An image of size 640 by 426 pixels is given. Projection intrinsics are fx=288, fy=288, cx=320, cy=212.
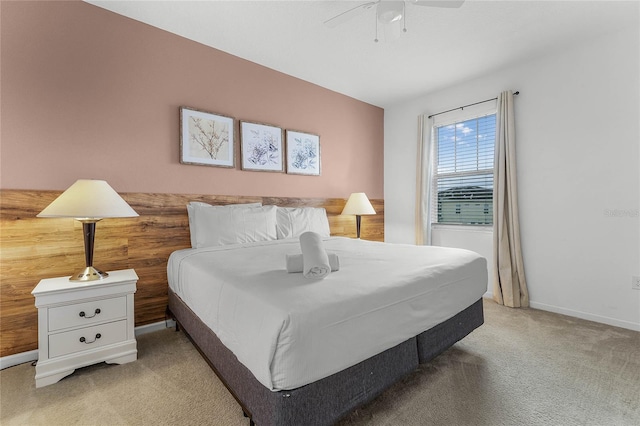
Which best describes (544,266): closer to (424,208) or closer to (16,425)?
(424,208)

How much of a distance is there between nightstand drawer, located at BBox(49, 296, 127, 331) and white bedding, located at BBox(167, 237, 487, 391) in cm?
39

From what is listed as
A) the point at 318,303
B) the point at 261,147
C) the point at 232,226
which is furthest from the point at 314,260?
the point at 261,147

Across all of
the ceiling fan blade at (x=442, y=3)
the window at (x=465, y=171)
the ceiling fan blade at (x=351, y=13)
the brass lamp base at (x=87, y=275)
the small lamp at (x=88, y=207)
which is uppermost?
the ceiling fan blade at (x=351, y=13)

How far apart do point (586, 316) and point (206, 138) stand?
13.6ft

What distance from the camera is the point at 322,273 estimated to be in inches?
60.6

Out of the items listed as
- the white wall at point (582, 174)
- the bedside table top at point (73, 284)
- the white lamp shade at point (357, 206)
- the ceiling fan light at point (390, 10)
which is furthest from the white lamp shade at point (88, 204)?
the white wall at point (582, 174)

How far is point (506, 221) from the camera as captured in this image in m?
3.29

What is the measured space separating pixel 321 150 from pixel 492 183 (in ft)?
7.24

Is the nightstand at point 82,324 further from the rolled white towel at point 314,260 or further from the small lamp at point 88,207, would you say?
the rolled white towel at point 314,260

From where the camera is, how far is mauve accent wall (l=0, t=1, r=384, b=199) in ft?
6.81

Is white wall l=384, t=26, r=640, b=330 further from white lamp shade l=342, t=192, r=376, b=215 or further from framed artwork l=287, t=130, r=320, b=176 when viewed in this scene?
framed artwork l=287, t=130, r=320, b=176

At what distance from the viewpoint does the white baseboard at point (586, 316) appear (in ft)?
8.46

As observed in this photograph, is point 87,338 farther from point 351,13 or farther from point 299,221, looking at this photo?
point 351,13

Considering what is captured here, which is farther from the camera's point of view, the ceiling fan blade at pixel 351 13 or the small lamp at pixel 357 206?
the small lamp at pixel 357 206
